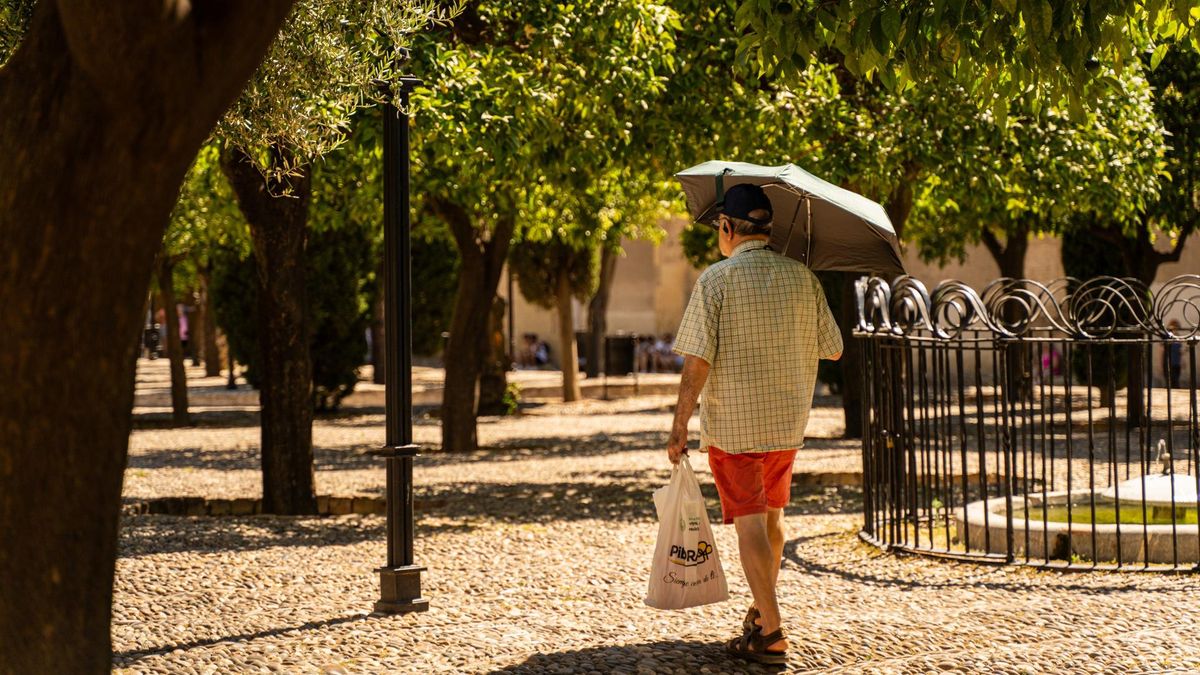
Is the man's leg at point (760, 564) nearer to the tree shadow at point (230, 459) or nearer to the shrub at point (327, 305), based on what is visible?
the tree shadow at point (230, 459)

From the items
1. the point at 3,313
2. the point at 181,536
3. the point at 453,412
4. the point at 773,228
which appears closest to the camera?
the point at 3,313

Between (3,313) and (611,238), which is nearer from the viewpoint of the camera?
(3,313)

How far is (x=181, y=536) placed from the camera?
378 inches

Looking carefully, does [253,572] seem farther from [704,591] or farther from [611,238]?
[611,238]

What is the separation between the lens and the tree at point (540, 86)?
9562 millimetres

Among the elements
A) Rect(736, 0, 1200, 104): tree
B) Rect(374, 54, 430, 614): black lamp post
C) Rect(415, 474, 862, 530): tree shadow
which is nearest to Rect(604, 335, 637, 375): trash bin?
Rect(415, 474, 862, 530): tree shadow

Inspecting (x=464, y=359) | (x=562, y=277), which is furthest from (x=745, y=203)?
(x=562, y=277)

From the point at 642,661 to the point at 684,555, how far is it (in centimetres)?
43

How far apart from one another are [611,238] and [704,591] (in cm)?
1888

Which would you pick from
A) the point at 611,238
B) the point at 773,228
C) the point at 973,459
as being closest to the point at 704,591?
the point at 773,228

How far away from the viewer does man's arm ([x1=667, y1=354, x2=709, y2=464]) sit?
219 inches

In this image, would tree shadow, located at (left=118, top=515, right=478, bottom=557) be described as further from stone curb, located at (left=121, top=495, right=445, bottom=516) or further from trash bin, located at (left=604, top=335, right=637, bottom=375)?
trash bin, located at (left=604, top=335, right=637, bottom=375)

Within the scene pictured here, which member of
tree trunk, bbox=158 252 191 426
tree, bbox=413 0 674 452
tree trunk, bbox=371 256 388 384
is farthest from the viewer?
tree trunk, bbox=371 256 388 384

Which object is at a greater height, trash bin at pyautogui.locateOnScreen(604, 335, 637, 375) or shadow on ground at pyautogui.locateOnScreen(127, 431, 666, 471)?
trash bin at pyautogui.locateOnScreen(604, 335, 637, 375)
